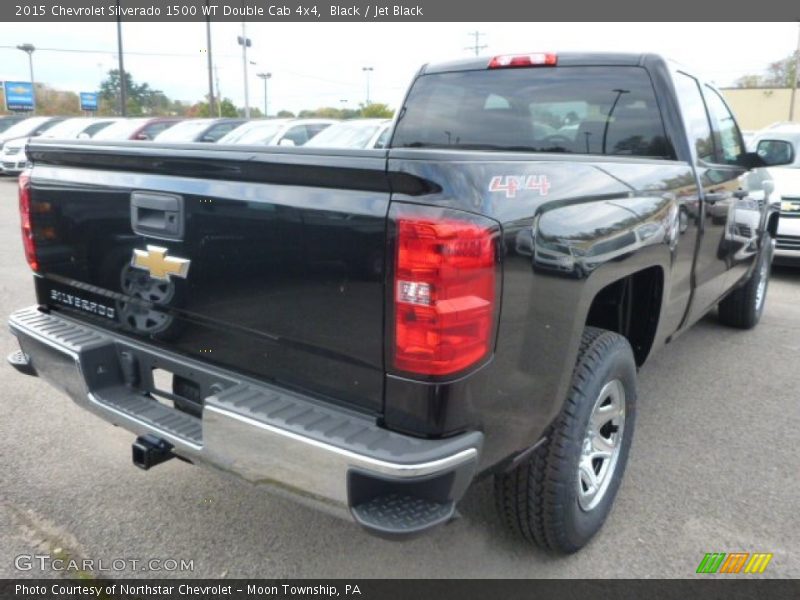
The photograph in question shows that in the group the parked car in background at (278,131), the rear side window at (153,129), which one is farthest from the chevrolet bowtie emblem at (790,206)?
the rear side window at (153,129)

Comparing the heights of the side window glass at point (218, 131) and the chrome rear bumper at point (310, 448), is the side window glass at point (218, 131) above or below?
above

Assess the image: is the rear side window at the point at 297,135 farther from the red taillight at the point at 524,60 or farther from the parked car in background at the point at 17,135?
the red taillight at the point at 524,60

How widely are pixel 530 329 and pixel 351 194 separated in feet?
2.22

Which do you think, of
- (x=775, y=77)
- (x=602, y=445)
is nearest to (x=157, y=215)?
(x=602, y=445)

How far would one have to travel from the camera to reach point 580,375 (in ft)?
8.00

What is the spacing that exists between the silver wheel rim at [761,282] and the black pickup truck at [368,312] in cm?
273

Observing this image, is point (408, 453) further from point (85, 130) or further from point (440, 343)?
point (85, 130)

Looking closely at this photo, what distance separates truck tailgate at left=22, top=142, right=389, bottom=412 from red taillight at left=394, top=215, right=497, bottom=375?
83 millimetres

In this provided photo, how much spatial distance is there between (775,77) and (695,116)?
78236 mm

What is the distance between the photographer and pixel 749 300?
553 cm

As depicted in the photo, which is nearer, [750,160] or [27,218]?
[27,218]

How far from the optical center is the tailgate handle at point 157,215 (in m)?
2.32

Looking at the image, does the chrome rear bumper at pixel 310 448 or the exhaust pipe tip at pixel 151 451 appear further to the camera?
the exhaust pipe tip at pixel 151 451
